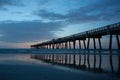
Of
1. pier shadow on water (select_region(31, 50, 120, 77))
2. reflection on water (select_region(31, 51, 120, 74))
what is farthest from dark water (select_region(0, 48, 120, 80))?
reflection on water (select_region(31, 51, 120, 74))

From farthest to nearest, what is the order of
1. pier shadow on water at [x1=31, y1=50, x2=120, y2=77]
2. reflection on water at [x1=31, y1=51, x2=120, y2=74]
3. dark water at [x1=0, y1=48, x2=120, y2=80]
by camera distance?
reflection on water at [x1=31, y1=51, x2=120, y2=74], pier shadow on water at [x1=31, y1=50, x2=120, y2=77], dark water at [x1=0, y1=48, x2=120, y2=80]

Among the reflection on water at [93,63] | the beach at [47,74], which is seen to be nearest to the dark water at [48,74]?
the beach at [47,74]

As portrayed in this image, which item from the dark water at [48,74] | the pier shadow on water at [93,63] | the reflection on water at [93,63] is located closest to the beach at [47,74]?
the dark water at [48,74]

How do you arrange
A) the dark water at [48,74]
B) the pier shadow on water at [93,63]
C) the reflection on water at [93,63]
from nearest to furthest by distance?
the dark water at [48,74] → the pier shadow on water at [93,63] → the reflection on water at [93,63]

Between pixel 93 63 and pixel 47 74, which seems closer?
pixel 47 74

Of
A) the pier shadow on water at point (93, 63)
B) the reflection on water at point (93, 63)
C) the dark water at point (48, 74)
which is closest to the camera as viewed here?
the dark water at point (48, 74)

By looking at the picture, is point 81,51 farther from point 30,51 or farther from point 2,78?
point 2,78

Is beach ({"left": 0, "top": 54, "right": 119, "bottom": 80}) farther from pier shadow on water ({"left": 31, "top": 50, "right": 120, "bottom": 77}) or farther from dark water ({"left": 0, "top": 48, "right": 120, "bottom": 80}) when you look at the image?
pier shadow on water ({"left": 31, "top": 50, "right": 120, "bottom": 77})

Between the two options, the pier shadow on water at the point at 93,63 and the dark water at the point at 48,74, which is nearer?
the dark water at the point at 48,74

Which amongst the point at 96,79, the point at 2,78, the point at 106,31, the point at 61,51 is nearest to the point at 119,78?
the point at 96,79

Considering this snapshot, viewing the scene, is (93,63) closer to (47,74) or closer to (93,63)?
(93,63)

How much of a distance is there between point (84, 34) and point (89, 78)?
29.0 metres

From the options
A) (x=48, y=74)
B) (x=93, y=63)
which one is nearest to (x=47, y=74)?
(x=48, y=74)

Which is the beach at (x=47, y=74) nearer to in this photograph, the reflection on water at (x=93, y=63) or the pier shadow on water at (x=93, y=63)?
the pier shadow on water at (x=93, y=63)
